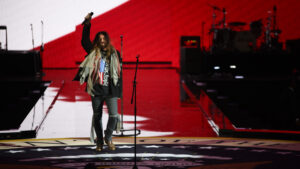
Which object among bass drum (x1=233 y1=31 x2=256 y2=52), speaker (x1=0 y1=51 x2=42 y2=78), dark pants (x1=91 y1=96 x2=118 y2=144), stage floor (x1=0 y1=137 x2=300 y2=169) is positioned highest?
bass drum (x1=233 y1=31 x2=256 y2=52)

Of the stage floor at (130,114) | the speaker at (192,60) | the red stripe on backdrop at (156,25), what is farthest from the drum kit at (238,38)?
the stage floor at (130,114)

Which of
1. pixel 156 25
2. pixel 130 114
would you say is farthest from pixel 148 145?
pixel 156 25

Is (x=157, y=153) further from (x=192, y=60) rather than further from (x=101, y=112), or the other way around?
(x=192, y=60)

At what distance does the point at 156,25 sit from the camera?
608 inches

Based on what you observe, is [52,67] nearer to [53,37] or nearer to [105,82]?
[53,37]

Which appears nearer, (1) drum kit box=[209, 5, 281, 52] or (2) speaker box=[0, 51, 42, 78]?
(2) speaker box=[0, 51, 42, 78]

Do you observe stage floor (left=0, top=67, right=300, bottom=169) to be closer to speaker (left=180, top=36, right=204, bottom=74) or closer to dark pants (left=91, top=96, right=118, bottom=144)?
dark pants (left=91, top=96, right=118, bottom=144)

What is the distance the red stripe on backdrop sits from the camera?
49.2ft

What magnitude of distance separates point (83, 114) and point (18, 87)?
3788 mm

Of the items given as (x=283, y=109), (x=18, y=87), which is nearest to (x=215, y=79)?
(x=283, y=109)

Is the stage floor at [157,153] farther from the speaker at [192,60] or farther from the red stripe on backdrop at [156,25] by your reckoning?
the red stripe on backdrop at [156,25]

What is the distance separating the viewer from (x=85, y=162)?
12.6 feet

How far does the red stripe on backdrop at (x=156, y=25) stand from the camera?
15.0m

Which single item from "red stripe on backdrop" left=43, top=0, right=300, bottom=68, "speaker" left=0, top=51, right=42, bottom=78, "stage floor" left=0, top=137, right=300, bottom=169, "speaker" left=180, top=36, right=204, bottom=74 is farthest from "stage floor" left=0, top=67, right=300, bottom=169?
"red stripe on backdrop" left=43, top=0, right=300, bottom=68
